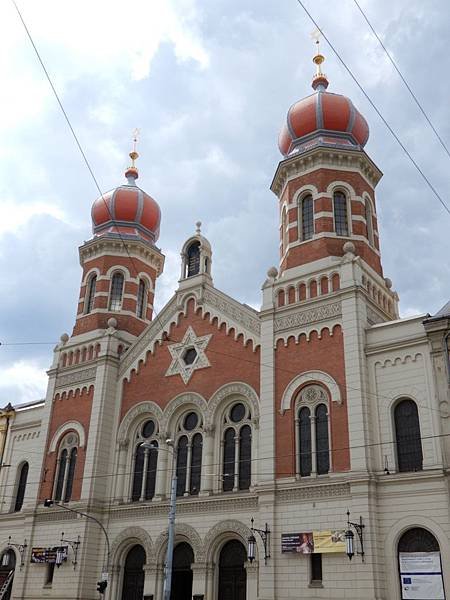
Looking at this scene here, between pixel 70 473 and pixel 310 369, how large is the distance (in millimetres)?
14961

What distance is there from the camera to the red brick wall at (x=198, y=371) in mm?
29562

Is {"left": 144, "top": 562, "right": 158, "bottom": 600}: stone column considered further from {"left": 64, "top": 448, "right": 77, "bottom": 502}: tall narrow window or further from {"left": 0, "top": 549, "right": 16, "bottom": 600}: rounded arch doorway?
{"left": 0, "top": 549, "right": 16, "bottom": 600}: rounded arch doorway

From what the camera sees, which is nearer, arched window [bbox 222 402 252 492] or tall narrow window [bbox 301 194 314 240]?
arched window [bbox 222 402 252 492]

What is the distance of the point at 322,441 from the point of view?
25.7 meters

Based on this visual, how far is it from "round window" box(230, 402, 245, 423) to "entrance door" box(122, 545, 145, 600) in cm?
759

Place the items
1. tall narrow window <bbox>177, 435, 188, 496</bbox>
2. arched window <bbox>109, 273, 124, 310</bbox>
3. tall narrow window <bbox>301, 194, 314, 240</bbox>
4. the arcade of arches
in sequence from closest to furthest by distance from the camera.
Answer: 1. the arcade of arches
2. tall narrow window <bbox>177, 435, 188, 496</bbox>
3. tall narrow window <bbox>301, 194, 314, 240</bbox>
4. arched window <bbox>109, 273, 124, 310</bbox>

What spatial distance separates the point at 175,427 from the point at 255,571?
8281 mm

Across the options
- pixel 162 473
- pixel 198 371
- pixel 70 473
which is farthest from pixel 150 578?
pixel 198 371

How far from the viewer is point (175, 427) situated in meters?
31.2

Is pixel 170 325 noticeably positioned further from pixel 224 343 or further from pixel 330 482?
pixel 330 482

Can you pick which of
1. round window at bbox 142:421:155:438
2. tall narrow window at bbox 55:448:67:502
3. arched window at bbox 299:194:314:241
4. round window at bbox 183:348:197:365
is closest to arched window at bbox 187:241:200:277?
round window at bbox 183:348:197:365

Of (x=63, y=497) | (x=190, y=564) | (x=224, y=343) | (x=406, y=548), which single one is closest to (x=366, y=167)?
(x=224, y=343)

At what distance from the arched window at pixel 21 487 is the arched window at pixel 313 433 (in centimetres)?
1801

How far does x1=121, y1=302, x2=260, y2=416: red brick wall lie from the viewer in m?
29.6
